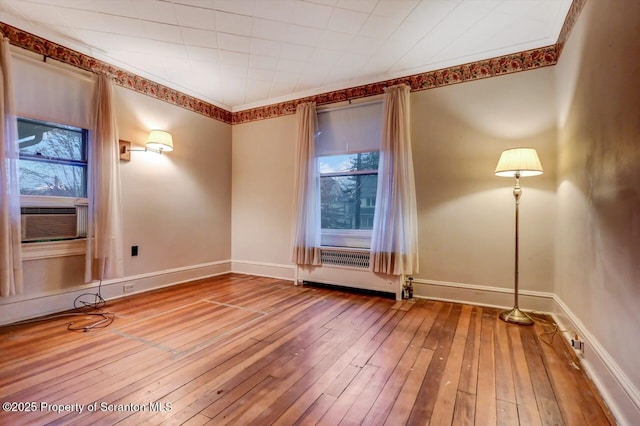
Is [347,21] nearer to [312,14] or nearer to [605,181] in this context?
[312,14]

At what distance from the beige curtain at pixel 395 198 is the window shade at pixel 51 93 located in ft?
11.0

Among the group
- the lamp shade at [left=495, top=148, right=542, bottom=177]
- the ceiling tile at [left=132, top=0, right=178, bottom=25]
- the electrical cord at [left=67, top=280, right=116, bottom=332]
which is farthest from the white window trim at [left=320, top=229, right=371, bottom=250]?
the ceiling tile at [left=132, top=0, right=178, bottom=25]

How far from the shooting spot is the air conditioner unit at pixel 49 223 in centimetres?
273

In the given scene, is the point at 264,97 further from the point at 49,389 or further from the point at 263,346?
the point at 49,389

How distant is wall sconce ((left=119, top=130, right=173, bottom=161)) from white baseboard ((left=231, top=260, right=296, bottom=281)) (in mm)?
2140

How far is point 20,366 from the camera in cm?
192

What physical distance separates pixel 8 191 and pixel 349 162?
11.6 ft

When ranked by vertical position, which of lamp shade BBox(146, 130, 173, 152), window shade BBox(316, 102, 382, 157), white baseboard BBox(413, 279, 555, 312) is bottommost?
white baseboard BBox(413, 279, 555, 312)

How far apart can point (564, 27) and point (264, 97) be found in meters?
3.65

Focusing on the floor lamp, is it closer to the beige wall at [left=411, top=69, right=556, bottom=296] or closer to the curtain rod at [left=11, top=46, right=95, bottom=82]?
the beige wall at [left=411, top=69, right=556, bottom=296]

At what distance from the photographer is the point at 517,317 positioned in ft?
9.05

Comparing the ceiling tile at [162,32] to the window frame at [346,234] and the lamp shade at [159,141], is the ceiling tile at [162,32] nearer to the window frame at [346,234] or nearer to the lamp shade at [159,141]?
the lamp shade at [159,141]

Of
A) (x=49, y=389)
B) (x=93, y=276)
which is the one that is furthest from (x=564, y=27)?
(x=93, y=276)

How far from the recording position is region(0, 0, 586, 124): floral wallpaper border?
106 inches
